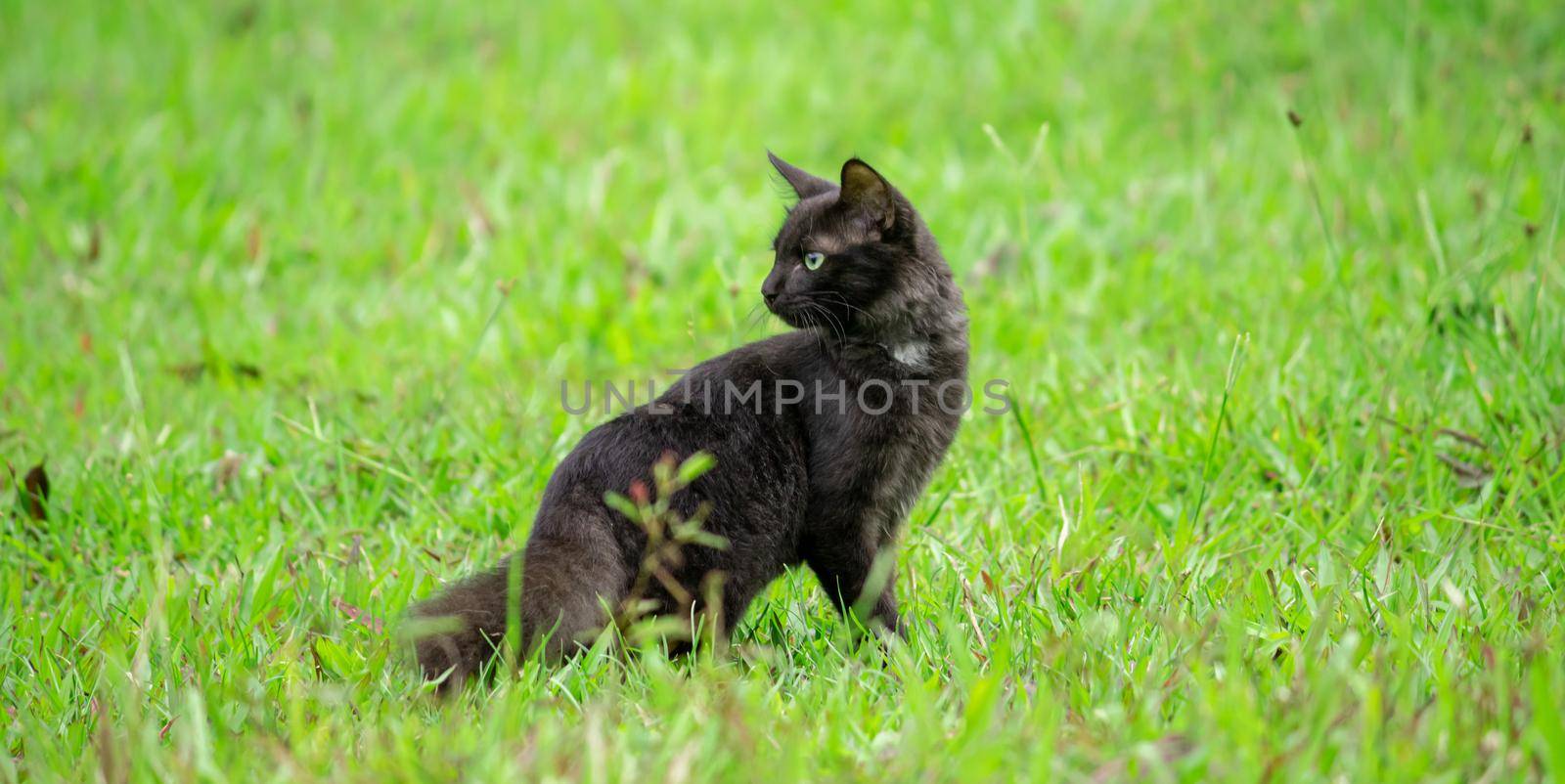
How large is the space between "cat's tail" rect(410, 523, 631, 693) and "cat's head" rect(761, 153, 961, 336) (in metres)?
0.73

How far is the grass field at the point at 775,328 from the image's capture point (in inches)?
90.4

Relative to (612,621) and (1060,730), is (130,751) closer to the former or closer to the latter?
(612,621)

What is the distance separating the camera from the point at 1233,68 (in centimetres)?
678

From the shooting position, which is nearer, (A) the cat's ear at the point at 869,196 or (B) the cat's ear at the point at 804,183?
(A) the cat's ear at the point at 869,196

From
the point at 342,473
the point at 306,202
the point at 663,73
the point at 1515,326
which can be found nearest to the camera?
the point at 342,473

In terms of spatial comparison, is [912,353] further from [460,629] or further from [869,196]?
[460,629]

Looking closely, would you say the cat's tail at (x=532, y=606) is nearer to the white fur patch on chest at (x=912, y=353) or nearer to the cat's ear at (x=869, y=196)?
the white fur patch on chest at (x=912, y=353)

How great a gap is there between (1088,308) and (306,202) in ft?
11.6

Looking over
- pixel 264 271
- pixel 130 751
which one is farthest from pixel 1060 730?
pixel 264 271

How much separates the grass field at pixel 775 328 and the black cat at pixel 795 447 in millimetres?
141

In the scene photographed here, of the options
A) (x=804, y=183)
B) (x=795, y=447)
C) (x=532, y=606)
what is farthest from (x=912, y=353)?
(x=532, y=606)

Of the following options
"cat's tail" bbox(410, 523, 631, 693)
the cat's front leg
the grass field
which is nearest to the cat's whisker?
the cat's front leg

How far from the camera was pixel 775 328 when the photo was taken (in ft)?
14.4

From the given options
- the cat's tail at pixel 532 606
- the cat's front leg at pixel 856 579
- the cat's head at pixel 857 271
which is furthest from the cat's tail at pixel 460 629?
the cat's head at pixel 857 271
